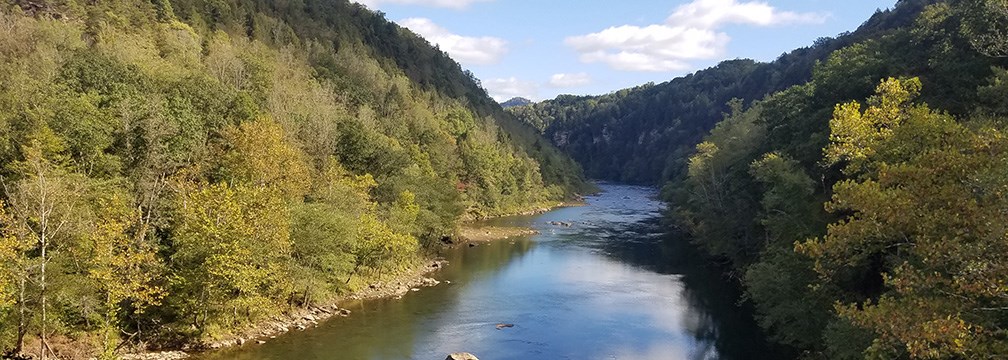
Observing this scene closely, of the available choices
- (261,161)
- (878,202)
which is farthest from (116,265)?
(878,202)

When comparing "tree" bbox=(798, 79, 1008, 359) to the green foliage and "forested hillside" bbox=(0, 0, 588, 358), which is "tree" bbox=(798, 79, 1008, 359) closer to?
the green foliage

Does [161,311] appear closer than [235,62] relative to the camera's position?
Yes

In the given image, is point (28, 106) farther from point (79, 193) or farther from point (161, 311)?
point (161, 311)

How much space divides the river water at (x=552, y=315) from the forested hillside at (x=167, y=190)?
417cm

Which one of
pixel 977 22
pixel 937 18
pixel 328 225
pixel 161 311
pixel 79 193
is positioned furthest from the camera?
pixel 937 18

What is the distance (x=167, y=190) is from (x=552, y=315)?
25.2 metres

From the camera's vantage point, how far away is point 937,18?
41844 mm

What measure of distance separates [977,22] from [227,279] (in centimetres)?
4321

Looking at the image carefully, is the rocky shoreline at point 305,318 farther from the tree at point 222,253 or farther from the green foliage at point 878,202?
the green foliage at point 878,202

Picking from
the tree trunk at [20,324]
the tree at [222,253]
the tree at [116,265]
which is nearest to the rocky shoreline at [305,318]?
the tree at [222,253]

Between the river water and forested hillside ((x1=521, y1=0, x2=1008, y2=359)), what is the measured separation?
371cm

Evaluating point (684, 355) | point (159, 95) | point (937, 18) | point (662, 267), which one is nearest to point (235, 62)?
point (159, 95)

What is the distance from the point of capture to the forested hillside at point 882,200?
12.3 m

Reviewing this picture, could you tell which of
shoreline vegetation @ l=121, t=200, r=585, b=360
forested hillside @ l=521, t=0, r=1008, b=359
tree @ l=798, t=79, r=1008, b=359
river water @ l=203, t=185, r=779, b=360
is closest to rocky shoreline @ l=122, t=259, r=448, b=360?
shoreline vegetation @ l=121, t=200, r=585, b=360
